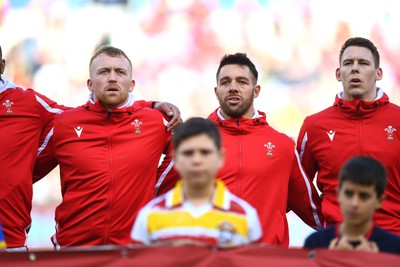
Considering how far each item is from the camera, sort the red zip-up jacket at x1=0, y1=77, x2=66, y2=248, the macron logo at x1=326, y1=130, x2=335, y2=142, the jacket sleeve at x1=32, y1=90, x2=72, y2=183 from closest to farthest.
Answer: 1. the red zip-up jacket at x1=0, y1=77, x2=66, y2=248
2. the macron logo at x1=326, y1=130, x2=335, y2=142
3. the jacket sleeve at x1=32, y1=90, x2=72, y2=183

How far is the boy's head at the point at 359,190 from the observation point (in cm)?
414

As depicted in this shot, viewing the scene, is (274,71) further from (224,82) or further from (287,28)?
(224,82)

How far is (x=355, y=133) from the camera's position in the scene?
219 inches

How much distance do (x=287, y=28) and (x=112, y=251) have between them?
17.1 ft

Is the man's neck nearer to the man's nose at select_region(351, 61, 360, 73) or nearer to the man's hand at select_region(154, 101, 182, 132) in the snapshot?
the man's nose at select_region(351, 61, 360, 73)

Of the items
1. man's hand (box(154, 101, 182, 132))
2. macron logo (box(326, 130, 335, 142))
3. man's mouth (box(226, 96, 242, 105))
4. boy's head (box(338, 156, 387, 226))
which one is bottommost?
boy's head (box(338, 156, 387, 226))

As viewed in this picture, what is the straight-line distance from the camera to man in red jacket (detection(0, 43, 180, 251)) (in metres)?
Answer: 5.51

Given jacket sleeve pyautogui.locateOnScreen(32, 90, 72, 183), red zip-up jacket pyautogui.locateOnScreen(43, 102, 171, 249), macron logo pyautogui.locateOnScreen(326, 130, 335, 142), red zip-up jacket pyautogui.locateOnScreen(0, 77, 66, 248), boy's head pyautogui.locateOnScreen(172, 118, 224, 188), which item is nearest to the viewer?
boy's head pyautogui.locateOnScreen(172, 118, 224, 188)

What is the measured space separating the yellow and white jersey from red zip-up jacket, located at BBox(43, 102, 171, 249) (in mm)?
1206

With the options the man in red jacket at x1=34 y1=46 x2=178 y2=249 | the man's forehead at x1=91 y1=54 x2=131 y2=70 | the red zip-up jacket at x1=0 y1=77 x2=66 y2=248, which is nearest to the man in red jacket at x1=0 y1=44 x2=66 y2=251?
the red zip-up jacket at x1=0 y1=77 x2=66 y2=248

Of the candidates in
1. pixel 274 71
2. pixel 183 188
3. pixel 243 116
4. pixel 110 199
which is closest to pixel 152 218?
pixel 183 188

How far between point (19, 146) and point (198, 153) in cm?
182

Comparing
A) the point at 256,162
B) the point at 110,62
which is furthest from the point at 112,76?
the point at 256,162

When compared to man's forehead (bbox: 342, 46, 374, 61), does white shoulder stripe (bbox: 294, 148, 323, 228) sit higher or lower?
lower
